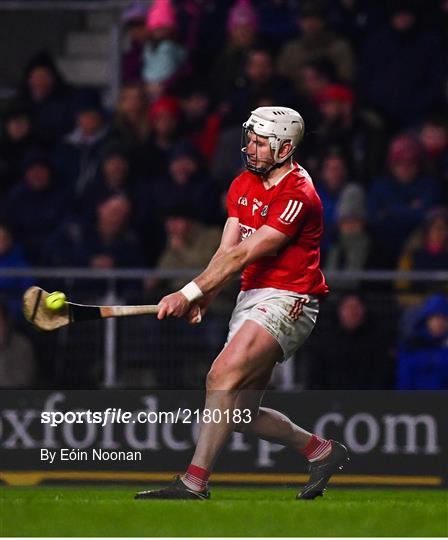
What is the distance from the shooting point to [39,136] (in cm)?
1759

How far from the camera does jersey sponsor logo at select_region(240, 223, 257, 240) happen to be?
10.4 metres

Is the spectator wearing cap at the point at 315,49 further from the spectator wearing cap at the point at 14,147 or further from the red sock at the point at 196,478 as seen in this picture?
the red sock at the point at 196,478

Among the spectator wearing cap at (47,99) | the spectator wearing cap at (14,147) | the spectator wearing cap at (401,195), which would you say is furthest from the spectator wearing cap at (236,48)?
the spectator wearing cap at (401,195)

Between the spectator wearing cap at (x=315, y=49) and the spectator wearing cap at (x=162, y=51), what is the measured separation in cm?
102

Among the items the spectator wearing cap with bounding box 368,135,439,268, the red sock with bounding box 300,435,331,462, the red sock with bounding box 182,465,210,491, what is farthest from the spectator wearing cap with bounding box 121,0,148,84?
the red sock with bounding box 182,465,210,491

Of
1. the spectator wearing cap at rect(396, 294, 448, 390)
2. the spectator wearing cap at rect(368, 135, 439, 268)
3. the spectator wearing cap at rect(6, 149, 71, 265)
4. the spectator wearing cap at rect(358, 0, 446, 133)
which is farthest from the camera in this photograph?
the spectator wearing cap at rect(358, 0, 446, 133)

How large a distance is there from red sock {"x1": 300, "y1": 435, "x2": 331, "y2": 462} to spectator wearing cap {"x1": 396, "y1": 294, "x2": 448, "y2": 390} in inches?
139

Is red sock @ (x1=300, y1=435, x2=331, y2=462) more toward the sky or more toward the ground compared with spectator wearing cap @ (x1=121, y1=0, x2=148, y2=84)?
more toward the ground

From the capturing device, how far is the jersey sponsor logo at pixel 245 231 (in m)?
10.4

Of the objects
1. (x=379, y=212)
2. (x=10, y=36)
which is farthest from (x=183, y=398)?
(x=10, y=36)

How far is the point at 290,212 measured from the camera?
10.1 m

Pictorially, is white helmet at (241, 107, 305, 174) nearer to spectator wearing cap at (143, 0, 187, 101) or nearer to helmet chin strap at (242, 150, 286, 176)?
helmet chin strap at (242, 150, 286, 176)

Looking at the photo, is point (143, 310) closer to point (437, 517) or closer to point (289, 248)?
point (289, 248)

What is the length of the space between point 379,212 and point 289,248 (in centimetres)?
534
